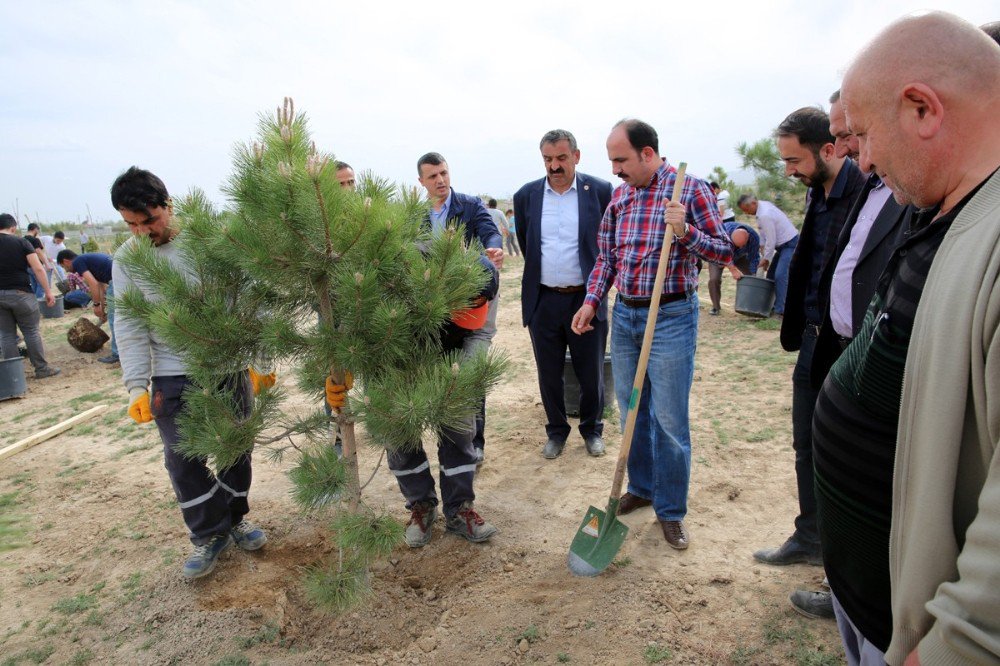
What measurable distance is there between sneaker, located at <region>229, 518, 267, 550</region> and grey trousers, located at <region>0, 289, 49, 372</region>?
18.1 ft

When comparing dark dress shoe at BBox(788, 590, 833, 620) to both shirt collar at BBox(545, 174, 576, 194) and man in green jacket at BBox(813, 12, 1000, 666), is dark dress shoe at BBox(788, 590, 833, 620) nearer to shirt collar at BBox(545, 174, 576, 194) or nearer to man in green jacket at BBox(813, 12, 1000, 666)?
man in green jacket at BBox(813, 12, 1000, 666)

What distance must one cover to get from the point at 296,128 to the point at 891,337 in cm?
171

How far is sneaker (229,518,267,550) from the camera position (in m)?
3.01

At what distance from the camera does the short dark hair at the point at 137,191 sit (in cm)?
243

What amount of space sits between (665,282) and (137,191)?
2290mm

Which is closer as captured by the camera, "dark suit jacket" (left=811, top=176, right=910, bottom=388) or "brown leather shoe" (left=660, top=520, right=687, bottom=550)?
"dark suit jacket" (left=811, top=176, right=910, bottom=388)

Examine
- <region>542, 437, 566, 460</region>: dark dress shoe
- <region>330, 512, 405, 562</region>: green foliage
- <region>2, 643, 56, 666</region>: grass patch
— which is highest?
<region>330, 512, 405, 562</region>: green foliage

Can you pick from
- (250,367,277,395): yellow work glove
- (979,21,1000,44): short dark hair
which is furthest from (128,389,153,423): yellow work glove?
(979,21,1000,44): short dark hair

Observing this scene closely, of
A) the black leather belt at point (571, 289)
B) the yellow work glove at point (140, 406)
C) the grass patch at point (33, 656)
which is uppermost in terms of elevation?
the black leather belt at point (571, 289)

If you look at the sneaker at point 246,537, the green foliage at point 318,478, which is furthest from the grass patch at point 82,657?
the green foliage at point 318,478

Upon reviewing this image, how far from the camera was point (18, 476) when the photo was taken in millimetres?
4238

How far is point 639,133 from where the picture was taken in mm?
2615

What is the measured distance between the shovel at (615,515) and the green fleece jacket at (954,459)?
1600mm

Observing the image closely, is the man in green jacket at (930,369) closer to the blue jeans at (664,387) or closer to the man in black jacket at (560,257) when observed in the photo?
the blue jeans at (664,387)
